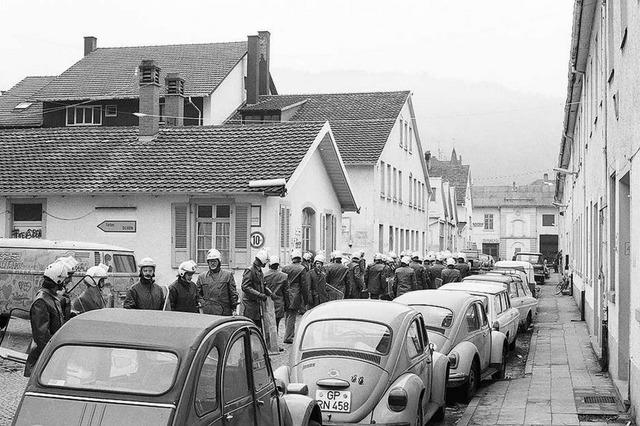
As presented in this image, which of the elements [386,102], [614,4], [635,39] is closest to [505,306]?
[614,4]

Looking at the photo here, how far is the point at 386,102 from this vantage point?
42.9 meters

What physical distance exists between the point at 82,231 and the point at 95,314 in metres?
18.0

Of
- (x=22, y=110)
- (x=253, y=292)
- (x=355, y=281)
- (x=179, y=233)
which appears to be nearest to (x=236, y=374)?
(x=253, y=292)

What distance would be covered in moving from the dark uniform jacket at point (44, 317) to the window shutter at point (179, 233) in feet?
44.2

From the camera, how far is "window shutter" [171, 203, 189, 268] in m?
23.3

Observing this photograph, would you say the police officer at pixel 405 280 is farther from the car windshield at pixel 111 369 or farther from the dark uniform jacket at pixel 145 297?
the car windshield at pixel 111 369

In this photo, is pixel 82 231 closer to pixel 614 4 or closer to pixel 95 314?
pixel 614 4

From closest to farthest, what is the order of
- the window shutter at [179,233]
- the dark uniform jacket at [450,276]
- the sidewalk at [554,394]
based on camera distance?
the sidewalk at [554,394] → the dark uniform jacket at [450,276] → the window shutter at [179,233]

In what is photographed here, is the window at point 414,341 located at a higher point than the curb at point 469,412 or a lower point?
higher

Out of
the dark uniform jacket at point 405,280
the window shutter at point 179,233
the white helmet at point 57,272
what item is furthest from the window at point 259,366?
the window shutter at point 179,233

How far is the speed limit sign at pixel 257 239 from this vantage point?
22578 millimetres

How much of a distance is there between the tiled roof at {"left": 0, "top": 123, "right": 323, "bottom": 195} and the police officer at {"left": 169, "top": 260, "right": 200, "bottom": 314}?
954cm

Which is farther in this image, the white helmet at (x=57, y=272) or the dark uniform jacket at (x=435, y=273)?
the dark uniform jacket at (x=435, y=273)

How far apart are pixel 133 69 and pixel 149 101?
2002cm
